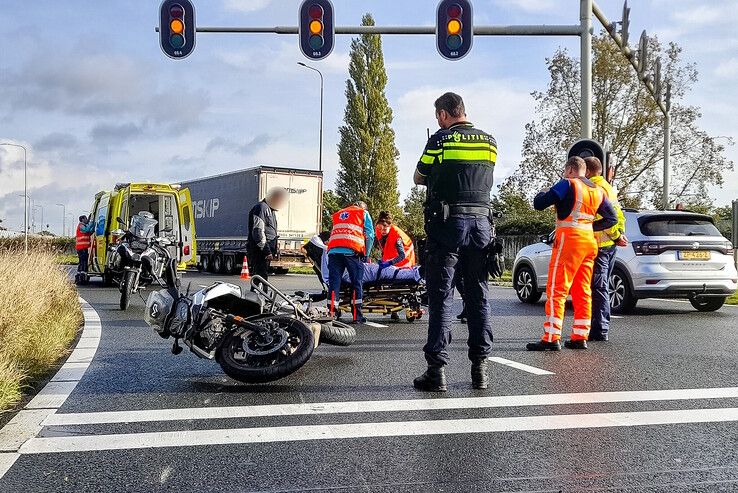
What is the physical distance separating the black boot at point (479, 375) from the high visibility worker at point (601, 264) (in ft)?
10.3

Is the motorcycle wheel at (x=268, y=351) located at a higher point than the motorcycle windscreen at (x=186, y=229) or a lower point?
lower

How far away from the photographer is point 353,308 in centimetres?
1018

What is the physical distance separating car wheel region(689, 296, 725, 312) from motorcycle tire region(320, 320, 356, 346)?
22.9 feet

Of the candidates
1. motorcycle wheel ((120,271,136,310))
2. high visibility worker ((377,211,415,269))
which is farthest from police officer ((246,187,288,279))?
motorcycle wheel ((120,271,136,310))

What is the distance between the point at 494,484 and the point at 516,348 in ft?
14.6

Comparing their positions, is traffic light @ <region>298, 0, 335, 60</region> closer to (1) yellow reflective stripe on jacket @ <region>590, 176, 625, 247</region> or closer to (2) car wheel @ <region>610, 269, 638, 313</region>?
(2) car wheel @ <region>610, 269, 638, 313</region>

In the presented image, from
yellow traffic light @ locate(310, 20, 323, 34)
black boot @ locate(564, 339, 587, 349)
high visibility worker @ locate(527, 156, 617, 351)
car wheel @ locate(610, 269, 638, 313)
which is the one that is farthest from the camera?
yellow traffic light @ locate(310, 20, 323, 34)

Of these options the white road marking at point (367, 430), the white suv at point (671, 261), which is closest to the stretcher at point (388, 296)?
the white suv at point (671, 261)

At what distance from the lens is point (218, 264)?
29141 millimetres

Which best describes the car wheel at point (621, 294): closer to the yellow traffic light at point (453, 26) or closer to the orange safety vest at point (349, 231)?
the orange safety vest at point (349, 231)

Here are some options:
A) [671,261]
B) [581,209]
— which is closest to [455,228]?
[581,209]

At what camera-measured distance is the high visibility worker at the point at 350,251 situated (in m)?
9.91

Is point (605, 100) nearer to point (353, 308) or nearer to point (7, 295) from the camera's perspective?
point (353, 308)

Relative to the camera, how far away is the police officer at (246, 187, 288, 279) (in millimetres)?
10883
